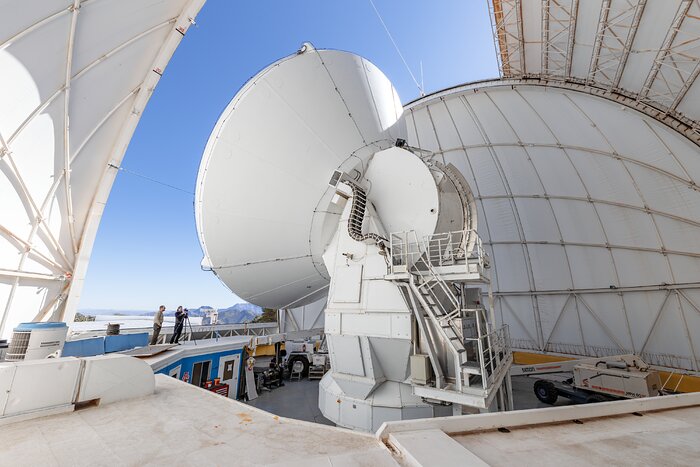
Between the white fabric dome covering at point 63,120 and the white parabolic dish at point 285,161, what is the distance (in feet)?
8.92

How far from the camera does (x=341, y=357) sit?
7070 millimetres

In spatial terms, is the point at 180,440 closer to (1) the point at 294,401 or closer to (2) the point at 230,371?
(1) the point at 294,401

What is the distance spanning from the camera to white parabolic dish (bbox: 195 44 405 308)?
6.93 m

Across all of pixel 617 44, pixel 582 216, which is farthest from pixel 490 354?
pixel 617 44

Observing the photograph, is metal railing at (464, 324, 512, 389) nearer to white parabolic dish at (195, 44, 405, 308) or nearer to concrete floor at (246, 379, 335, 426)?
white parabolic dish at (195, 44, 405, 308)

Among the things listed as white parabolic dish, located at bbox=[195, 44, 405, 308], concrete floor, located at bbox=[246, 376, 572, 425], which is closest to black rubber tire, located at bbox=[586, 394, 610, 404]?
concrete floor, located at bbox=[246, 376, 572, 425]

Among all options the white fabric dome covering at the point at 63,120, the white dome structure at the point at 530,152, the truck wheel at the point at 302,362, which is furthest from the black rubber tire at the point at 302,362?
the white fabric dome covering at the point at 63,120

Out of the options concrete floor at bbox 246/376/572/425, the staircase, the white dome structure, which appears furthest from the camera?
concrete floor at bbox 246/376/572/425

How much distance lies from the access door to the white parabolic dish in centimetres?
404

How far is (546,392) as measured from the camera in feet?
33.5

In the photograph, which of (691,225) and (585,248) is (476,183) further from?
(691,225)

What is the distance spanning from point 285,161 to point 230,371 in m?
8.43

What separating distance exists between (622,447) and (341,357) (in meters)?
5.63

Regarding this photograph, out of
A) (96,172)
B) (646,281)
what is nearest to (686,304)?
(646,281)
